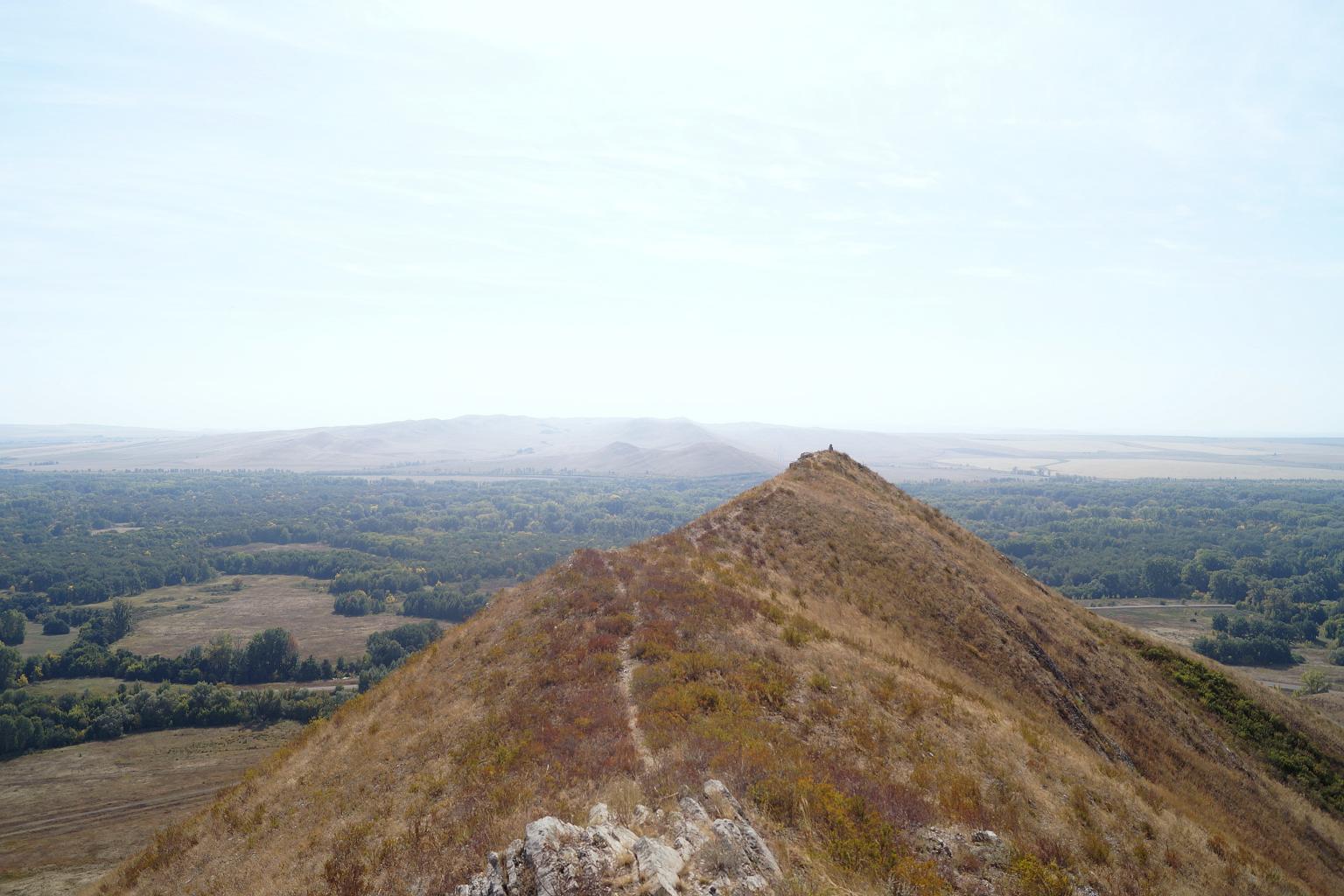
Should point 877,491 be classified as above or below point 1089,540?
above

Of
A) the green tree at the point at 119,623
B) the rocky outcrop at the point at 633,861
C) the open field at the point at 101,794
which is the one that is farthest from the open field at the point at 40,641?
the rocky outcrop at the point at 633,861

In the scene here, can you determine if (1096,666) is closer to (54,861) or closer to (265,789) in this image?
(265,789)

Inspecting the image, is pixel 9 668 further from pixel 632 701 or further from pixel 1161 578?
pixel 1161 578

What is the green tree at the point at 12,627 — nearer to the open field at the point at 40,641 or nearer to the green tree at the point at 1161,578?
the open field at the point at 40,641

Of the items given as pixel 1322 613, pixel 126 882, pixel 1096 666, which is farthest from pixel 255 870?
pixel 1322 613

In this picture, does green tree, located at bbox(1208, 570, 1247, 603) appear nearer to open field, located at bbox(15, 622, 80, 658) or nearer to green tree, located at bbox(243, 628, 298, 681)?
green tree, located at bbox(243, 628, 298, 681)

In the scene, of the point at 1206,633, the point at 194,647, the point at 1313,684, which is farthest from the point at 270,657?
the point at 1206,633

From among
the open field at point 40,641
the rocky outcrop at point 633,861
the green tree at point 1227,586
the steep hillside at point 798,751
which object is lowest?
the open field at point 40,641

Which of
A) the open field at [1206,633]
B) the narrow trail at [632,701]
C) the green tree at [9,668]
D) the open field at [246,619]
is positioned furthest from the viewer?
the open field at [246,619]
